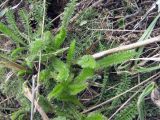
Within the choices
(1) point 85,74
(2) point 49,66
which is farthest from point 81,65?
(2) point 49,66

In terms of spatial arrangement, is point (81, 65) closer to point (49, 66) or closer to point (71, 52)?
point (71, 52)

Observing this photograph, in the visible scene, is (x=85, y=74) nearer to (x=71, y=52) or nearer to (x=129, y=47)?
(x=71, y=52)

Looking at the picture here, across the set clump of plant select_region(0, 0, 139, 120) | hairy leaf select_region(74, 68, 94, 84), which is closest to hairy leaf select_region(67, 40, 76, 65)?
clump of plant select_region(0, 0, 139, 120)

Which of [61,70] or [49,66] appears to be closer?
[61,70]

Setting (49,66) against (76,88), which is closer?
(76,88)

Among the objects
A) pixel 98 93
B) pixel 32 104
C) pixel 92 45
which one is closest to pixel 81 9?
pixel 92 45

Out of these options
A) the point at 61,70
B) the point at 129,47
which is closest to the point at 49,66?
the point at 61,70

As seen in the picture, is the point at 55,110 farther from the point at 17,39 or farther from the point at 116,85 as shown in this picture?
the point at 17,39

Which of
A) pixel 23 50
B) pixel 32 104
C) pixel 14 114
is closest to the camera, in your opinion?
pixel 32 104

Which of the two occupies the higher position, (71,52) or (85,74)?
(71,52)

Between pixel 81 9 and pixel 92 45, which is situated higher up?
pixel 81 9

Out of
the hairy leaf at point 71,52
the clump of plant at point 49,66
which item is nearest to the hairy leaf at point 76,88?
the clump of plant at point 49,66
